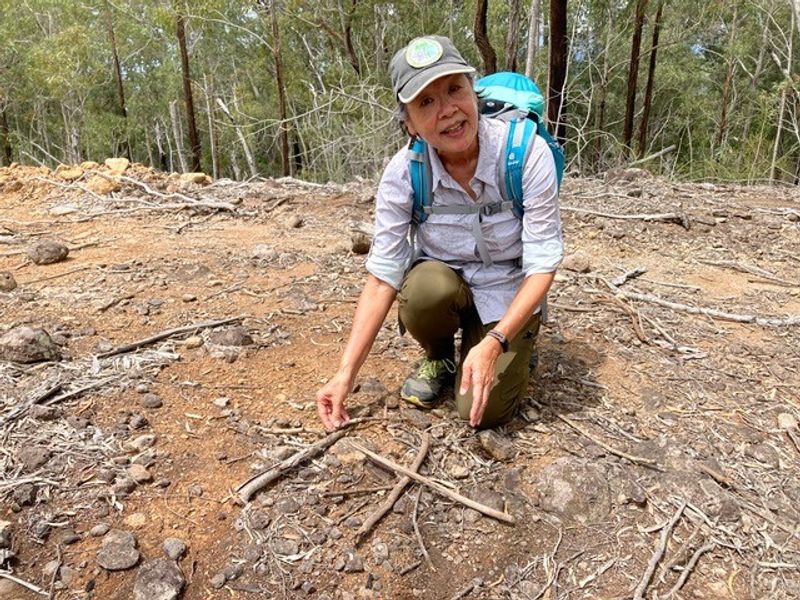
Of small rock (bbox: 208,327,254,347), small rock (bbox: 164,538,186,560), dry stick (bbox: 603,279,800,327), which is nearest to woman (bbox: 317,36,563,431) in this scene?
small rock (bbox: 164,538,186,560)

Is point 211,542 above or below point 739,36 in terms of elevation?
below

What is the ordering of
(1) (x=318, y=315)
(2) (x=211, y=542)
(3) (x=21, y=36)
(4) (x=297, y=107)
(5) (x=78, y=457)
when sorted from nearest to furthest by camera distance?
(2) (x=211, y=542) → (5) (x=78, y=457) → (1) (x=318, y=315) → (4) (x=297, y=107) → (3) (x=21, y=36)

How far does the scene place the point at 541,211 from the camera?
5.93 feet

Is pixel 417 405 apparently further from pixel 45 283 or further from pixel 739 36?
pixel 739 36

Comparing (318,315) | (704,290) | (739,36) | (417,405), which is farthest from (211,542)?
(739,36)

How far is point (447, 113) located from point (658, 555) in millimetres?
1327

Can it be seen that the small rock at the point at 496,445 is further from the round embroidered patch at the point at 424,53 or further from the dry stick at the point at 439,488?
the round embroidered patch at the point at 424,53

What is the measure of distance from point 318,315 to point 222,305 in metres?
0.48

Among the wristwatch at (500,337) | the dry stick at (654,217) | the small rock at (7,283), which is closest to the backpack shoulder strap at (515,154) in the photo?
the wristwatch at (500,337)

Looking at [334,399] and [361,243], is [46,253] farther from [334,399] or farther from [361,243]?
[334,399]

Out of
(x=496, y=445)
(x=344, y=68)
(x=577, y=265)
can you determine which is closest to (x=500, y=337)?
(x=496, y=445)

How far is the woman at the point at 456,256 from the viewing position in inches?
67.1

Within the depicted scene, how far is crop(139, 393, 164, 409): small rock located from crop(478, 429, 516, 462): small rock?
109 cm

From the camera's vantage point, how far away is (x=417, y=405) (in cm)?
212
